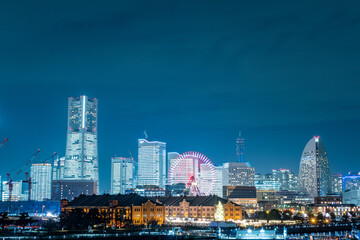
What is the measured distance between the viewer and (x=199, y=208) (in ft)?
539

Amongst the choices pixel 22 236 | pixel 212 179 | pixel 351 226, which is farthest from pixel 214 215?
pixel 22 236

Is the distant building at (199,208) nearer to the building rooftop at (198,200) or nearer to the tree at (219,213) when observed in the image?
the building rooftop at (198,200)

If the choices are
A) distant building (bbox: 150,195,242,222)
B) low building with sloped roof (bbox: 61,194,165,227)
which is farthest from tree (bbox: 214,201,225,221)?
low building with sloped roof (bbox: 61,194,165,227)

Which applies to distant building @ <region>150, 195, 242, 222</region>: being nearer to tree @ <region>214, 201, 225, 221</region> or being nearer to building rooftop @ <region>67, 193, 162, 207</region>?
tree @ <region>214, 201, 225, 221</region>

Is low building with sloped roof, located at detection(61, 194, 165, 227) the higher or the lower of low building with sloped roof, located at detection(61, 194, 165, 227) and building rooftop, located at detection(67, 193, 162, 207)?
the lower

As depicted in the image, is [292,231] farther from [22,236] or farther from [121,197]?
[22,236]

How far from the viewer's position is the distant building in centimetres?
16038

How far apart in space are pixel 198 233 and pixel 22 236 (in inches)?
1474

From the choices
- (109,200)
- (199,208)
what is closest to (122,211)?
(109,200)

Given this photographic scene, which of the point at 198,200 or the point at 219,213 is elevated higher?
the point at 198,200

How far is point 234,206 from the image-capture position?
161m

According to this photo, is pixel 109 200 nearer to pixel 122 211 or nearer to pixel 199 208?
pixel 122 211

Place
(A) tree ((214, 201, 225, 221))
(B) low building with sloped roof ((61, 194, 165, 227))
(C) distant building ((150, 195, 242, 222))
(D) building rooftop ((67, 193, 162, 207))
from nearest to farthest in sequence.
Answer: (B) low building with sloped roof ((61, 194, 165, 227)) → (D) building rooftop ((67, 193, 162, 207)) → (A) tree ((214, 201, 225, 221)) → (C) distant building ((150, 195, 242, 222))

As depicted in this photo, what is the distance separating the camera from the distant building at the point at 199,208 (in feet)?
526
